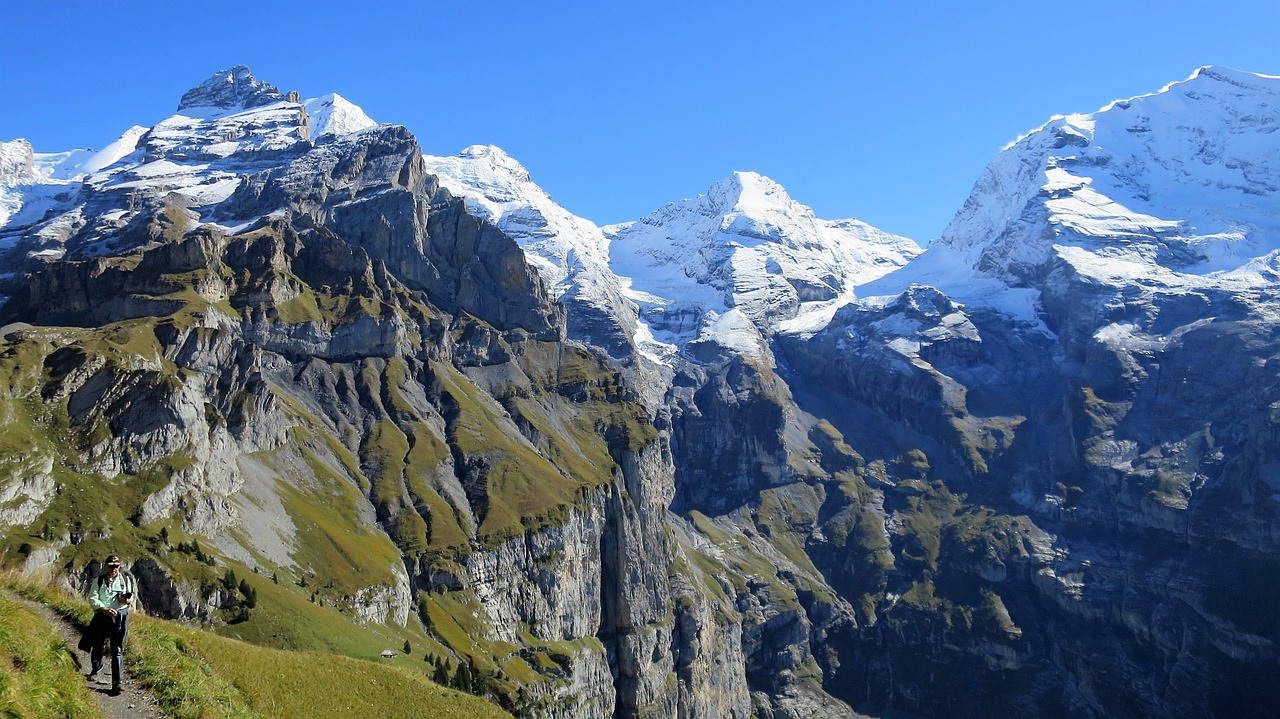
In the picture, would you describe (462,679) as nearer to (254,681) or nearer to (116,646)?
(254,681)

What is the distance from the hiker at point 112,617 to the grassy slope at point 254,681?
1.18 m

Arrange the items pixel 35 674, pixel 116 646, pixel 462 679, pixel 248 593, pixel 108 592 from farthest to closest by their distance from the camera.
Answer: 1. pixel 462 679
2. pixel 248 593
3. pixel 116 646
4. pixel 108 592
5. pixel 35 674

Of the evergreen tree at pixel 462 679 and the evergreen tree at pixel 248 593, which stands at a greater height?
the evergreen tree at pixel 248 593

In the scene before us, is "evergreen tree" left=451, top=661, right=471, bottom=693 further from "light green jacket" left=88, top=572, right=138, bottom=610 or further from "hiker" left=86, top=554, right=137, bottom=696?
"light green jacket" left=88, top=572, right=138, bottom=610

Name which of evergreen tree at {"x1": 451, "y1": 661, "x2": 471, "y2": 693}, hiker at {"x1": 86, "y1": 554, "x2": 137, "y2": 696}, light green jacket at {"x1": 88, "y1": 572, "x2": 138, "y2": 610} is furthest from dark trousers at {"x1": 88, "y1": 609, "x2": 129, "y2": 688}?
evergreen tree at {"x1": 451, "y1": 661, "x2": 471, "y2": 693}

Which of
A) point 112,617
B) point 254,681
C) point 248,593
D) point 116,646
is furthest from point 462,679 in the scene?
point 112,617

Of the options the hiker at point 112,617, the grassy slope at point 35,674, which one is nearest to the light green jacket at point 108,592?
the hiker at point 112,617

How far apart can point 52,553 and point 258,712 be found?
388ft

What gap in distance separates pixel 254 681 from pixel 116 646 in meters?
21.0

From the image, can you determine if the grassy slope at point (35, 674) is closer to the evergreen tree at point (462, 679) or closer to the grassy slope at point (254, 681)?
the grassy slope at point (254, 681)

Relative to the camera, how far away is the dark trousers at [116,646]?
28.4 meters

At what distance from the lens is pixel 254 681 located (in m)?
A: 47.8

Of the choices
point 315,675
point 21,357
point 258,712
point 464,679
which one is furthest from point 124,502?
point 258,712

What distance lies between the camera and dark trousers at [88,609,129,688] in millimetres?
28438
